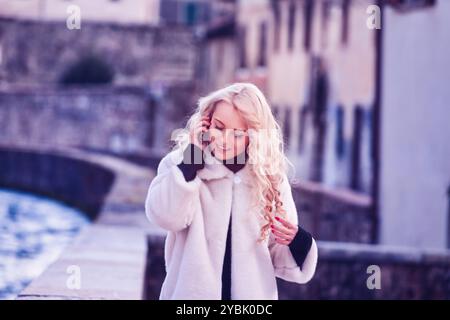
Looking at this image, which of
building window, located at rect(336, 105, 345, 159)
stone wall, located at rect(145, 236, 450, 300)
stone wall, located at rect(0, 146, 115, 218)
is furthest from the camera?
stone wall, located at rect(0, 146, 115, 218)

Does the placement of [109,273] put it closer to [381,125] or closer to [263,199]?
[263,199]

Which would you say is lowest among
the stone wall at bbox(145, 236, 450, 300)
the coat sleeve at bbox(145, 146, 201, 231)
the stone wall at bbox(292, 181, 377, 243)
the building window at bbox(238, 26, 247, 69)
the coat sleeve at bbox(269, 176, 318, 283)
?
the stone wall at bbox(292, 181, 377, 243)

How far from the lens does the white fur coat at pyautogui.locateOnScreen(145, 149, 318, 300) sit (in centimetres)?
335

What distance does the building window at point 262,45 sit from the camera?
29.3m

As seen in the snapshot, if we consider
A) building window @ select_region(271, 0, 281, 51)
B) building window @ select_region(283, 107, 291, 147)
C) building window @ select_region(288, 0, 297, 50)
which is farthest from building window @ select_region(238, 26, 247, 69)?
building window @ select_region(283, 107, 291, 147)

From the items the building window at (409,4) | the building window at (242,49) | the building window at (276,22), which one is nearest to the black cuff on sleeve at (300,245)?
the building window at (409,4)

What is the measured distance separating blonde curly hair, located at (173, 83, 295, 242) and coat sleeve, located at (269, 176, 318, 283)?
43 millimetres

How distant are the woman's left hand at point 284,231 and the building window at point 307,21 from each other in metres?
21.4

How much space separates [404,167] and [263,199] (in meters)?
10.8

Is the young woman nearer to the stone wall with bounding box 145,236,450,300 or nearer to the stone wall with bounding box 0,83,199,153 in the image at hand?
the stone wall with bounding box 145,236,450,300

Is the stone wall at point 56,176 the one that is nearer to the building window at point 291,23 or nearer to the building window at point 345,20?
the building window at point 345,20

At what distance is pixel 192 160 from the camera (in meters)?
3.39

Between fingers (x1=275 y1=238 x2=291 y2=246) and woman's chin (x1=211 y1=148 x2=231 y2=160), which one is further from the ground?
woman's chin (x1=211 y1=148 x2=231 y2=160)
